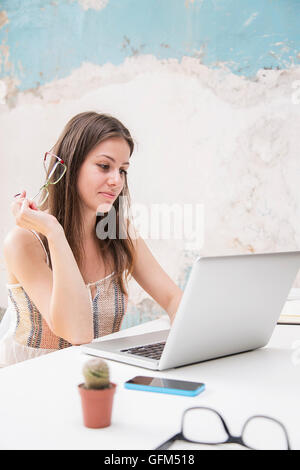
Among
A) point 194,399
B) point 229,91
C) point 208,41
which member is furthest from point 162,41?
point 194,399

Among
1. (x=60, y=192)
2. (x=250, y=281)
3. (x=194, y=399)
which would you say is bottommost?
(x=194, y=399)

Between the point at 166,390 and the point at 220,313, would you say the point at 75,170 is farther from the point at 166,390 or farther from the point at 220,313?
the point at 166,390

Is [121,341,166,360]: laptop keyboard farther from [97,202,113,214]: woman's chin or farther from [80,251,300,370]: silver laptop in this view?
[97,202,113,214]: woman's chin

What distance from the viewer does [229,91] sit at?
119 inches

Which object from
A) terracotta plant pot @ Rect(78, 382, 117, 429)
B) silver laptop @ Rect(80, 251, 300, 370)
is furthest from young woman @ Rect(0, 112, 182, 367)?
terracotta plant pot @ Rect(78, 382, 117, 429)

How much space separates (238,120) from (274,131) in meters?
0.23

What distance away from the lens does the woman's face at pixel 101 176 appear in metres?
1.71

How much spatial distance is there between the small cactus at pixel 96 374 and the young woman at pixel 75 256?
74cm

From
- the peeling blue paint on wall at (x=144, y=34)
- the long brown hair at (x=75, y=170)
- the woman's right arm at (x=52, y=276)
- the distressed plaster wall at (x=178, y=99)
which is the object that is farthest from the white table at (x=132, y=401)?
the peeling blue paint on wall at (x=144, y=34)

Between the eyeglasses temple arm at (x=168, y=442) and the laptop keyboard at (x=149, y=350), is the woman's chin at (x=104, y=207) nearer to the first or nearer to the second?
the laptop keyboard at (x=149, y=350)
